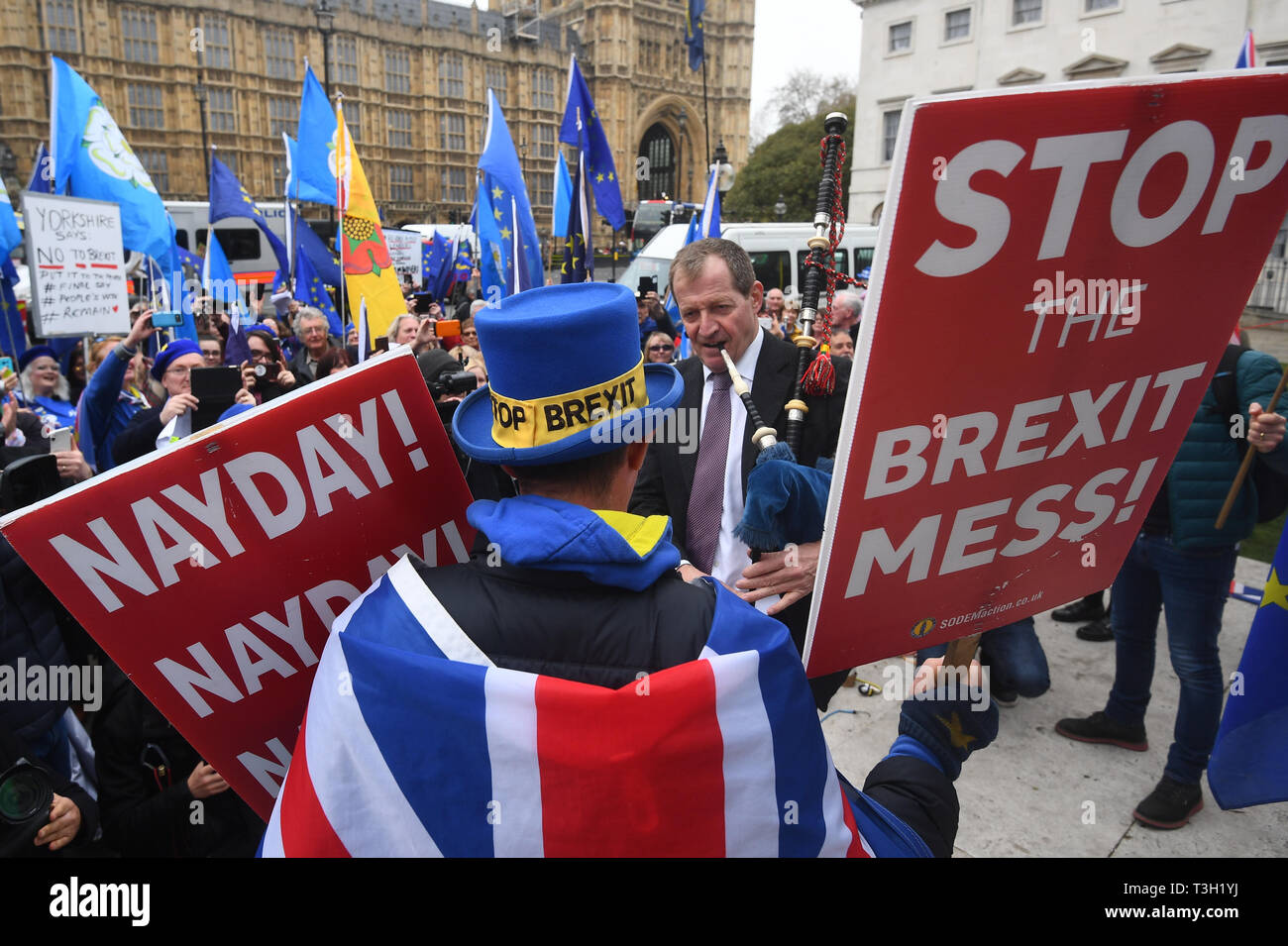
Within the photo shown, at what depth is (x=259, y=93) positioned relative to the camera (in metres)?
47.2

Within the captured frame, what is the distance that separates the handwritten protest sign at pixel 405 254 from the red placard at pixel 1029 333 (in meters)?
16.8

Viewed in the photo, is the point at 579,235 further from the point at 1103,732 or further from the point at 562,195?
the point at 1103,732

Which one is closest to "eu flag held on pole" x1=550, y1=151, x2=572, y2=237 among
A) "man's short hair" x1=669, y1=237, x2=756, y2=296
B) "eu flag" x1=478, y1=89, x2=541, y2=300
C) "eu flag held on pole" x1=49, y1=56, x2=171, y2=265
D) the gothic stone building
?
"eu flag" x1=478, y1=89, x2=541, y2=300

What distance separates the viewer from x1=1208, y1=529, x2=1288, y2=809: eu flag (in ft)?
6.03

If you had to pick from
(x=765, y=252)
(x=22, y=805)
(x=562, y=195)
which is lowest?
(x=22, y=805)

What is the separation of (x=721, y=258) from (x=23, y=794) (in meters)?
2.27

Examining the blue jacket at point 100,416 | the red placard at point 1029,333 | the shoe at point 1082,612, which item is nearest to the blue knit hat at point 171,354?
the blue jacket at point 100,416

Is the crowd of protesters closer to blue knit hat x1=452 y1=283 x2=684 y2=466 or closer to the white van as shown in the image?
blue knit hat x1=452 y1=283 x2=684 y2=466

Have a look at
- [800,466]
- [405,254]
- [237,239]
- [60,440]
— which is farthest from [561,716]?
[237,239]

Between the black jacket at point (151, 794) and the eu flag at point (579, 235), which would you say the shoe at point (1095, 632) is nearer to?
the black jacket at point (151, 794)

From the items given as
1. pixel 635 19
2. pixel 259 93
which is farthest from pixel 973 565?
pixel 635 19

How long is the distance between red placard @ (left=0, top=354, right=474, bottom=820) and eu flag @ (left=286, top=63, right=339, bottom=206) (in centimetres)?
855

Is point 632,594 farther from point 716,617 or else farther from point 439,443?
point 439,443

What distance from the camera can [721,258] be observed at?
2758 millimetres
